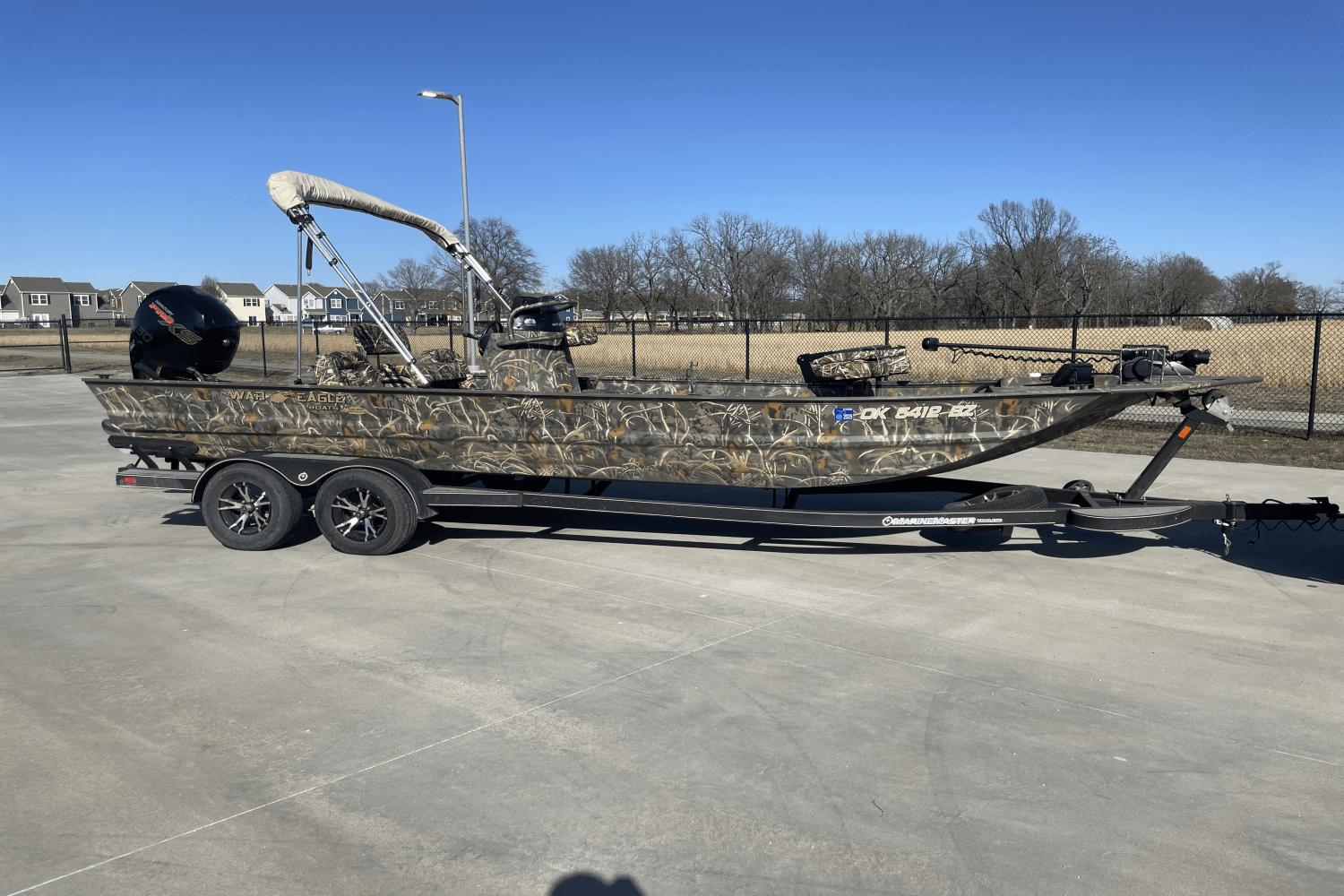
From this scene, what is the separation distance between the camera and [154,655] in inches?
207

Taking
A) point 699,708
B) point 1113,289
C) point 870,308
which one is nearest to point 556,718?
point 699,708

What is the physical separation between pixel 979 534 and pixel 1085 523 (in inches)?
56.8

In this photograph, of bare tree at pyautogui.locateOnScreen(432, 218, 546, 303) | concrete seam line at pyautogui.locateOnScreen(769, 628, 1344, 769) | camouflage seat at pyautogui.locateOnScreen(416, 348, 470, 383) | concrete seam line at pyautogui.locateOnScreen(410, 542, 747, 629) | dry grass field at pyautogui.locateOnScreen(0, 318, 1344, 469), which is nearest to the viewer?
concrete seam line at pyautogui.locateOnScreen(769, 628, 1344, 769)

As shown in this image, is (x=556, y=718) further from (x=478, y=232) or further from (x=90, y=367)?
(x=478, y=232)

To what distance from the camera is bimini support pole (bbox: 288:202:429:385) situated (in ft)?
25.1

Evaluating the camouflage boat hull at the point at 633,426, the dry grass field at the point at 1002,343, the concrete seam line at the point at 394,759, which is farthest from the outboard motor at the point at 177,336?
the dry grass field at the point at 1002,343

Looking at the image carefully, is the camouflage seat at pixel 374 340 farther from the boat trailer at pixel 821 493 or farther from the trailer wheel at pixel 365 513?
the trailer wheel at pixel 365 513

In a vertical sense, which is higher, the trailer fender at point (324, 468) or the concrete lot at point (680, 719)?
the trailer fender at point (324, 468)

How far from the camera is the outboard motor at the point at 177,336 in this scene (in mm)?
7824

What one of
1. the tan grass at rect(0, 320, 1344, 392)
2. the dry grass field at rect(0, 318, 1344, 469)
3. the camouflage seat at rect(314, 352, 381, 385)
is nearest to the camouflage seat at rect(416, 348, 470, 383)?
the camouflage seat at rect(314, 352, 381, 385)

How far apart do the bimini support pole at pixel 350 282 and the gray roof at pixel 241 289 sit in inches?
4983

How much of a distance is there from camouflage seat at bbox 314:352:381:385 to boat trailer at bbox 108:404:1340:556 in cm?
62

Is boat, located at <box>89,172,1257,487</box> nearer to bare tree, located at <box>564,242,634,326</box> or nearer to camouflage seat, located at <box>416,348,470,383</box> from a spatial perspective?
camouflage seat, located at <box>416,348,470,383</box>

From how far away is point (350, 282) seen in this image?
313 inches
